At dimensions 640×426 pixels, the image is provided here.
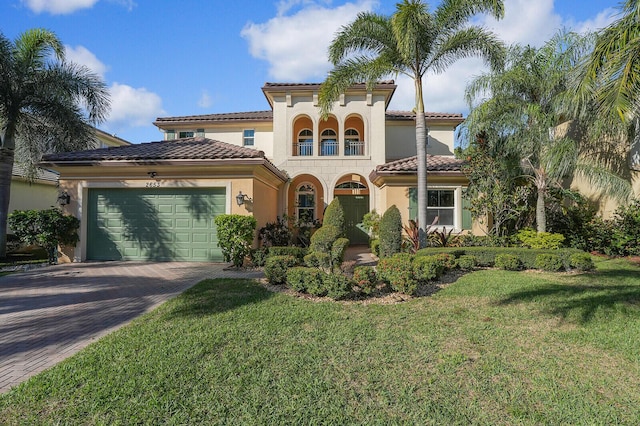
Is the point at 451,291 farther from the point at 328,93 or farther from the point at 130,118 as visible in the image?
the point at 130,118

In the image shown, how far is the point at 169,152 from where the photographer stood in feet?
40.8

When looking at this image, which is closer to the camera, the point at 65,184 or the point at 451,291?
the point at 451,291

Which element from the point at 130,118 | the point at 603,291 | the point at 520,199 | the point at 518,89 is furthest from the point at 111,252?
the point at 130,118

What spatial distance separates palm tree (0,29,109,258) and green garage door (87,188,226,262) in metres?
3.39

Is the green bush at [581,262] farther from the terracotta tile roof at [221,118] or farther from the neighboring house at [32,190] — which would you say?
the neighboring house at [32,190]

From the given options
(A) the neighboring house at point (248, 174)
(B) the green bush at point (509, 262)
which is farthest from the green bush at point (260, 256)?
(B) the green bush at point (509, 262)

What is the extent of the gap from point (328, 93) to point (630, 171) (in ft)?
38.4

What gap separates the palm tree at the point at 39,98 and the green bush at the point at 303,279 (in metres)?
11.8

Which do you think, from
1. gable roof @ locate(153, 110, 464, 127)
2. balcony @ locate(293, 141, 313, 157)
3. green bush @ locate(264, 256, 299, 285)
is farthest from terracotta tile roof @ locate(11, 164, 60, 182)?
green bush @ locate(264, 256, 299, 285)

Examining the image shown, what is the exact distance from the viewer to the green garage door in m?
11.9

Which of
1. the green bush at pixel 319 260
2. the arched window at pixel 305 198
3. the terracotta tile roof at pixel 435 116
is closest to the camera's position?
the green bush at pixel 319 260

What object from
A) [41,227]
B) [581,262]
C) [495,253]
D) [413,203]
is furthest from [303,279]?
[41,227]

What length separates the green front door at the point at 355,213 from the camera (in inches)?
731

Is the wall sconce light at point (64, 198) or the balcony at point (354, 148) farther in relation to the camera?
the balcony at point (354, 148)
